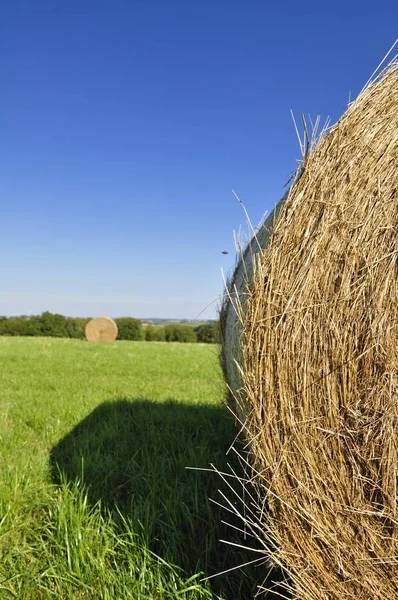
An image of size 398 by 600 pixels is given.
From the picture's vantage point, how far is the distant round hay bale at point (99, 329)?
22.2 metres

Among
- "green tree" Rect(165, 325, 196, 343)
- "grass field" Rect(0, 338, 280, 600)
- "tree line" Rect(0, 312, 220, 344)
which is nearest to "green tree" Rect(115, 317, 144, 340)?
"tree line" Rect(0, 312, 220, 344)

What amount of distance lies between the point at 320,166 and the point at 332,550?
1683 millimetres

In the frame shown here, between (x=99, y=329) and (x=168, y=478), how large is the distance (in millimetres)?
19399

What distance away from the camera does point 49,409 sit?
5660 mm

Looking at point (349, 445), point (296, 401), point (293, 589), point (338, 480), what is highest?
point (296, 401)

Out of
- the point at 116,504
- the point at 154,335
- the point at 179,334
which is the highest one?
the point at 179,334

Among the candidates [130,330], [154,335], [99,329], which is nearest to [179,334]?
[154,335]

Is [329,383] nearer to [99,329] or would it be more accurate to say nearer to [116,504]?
[116,504]

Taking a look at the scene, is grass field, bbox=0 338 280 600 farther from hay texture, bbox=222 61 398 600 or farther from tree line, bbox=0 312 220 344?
tree line, bbox=0 312 220 344

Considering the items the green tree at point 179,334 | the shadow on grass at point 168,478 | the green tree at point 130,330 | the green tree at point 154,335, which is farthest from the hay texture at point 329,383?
the green tree at point 179,334

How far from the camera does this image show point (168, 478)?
11.2ft

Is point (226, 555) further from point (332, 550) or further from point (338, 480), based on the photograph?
point (338, 480)

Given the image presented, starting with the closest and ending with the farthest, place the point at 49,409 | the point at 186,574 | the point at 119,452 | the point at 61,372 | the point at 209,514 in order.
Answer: the point at 186,574
the point at 209,514
the point at 119,452
the point at 49,409
the point at 61,372

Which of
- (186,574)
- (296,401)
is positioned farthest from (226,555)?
(296,401)
